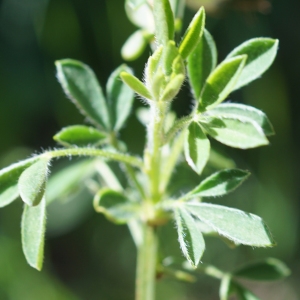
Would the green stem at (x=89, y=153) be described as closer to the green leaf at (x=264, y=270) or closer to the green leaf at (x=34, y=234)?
the green leaf at (x=34, y=234)

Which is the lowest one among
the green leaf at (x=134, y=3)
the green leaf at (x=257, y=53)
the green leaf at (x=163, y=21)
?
the green leaf at (x=257, y=53)

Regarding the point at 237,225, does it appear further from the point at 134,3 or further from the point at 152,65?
the point at 134,3

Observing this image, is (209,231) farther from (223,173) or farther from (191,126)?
(191,126)

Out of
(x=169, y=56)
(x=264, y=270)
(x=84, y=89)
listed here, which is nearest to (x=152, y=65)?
(x=169, y=56)

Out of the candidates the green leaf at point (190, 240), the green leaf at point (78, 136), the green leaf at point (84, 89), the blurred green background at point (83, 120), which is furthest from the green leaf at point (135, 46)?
A: the blurred green background at point (83, 120)

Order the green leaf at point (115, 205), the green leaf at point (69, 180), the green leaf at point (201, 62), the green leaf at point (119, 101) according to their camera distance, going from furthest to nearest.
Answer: the green leaf at point (69, 180)
the green leaf at point (119, 101)
the green leaf at point (115, 205)
the green leaf at point (201, 62)
